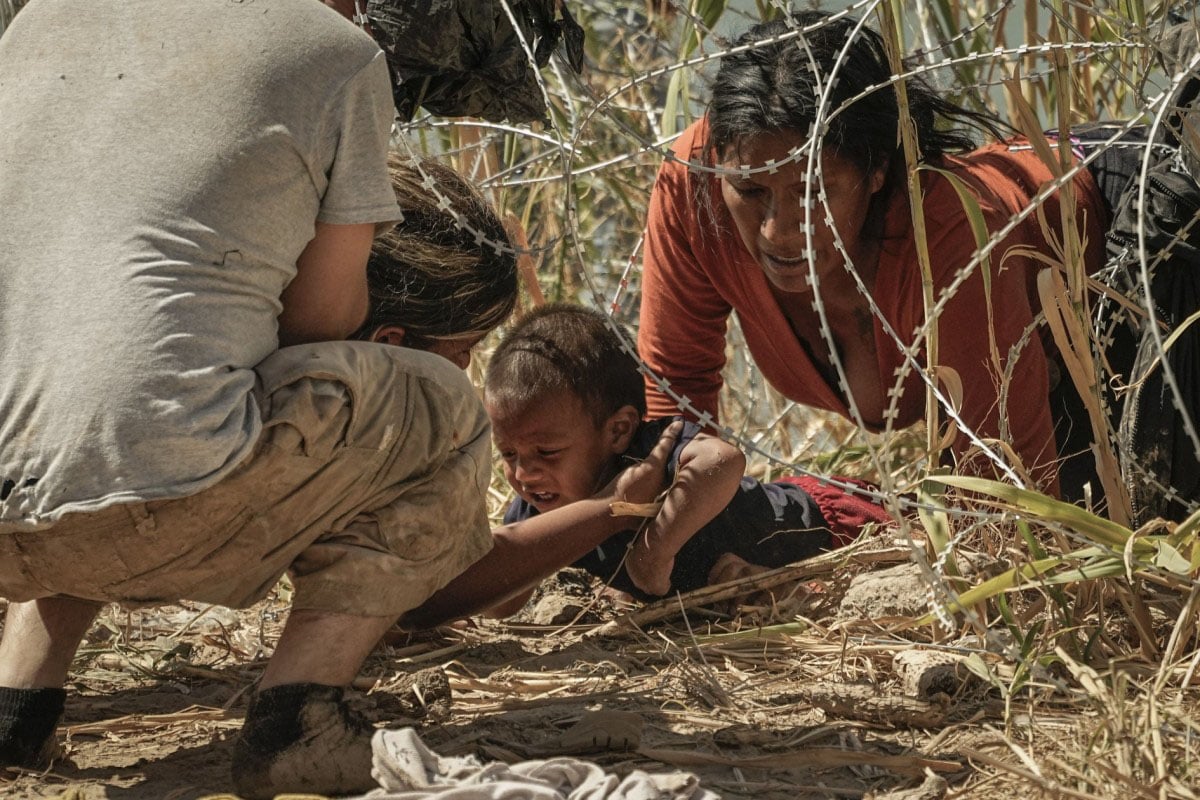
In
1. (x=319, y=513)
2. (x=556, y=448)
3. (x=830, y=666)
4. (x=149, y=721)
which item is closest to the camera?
(x=319, y=513)

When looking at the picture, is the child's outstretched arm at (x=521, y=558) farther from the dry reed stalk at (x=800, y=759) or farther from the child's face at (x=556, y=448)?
the dry reed stalk at (x=800, y=759)

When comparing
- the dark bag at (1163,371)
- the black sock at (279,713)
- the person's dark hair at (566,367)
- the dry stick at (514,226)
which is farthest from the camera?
the dry stick at (514,226)

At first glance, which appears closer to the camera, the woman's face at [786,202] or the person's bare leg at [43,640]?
the person's bare leg at [43,640]

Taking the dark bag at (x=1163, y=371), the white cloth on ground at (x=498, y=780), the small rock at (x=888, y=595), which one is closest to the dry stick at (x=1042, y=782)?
the white cloth on ground at (x=498, y=780)

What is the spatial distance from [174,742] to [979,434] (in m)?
1.51

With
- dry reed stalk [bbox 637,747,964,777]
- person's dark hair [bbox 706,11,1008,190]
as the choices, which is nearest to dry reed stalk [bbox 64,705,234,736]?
dry reed stalk [bbox 637,747,964,777]

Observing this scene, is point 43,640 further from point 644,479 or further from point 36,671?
point 644,479

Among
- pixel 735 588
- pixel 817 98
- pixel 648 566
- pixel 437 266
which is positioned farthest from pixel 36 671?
pixel 817 98

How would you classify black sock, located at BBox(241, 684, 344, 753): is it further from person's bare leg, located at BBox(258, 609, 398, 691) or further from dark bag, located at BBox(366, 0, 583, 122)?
dark bag, located at BBox(366, 0, 583, 122)

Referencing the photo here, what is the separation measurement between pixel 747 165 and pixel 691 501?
2.11ft

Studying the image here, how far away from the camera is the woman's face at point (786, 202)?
2.67 meters

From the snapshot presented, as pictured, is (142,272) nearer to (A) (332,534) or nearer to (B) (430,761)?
(A) (332,534)

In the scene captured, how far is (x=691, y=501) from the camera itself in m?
2.83

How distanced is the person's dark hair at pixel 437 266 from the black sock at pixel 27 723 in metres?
0.72
